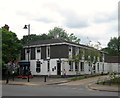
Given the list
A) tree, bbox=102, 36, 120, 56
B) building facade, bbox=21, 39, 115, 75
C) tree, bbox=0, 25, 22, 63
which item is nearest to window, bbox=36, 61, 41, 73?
building facade, bbox=21, 39, 115, 75

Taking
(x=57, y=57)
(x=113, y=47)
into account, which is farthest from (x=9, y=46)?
(x=113, y=47)

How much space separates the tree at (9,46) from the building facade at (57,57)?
2937 mm

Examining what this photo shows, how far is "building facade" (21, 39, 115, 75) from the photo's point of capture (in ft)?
163

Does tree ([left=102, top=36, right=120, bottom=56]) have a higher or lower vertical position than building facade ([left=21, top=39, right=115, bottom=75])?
higher

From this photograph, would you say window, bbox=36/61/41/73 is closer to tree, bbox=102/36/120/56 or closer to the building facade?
the building facade

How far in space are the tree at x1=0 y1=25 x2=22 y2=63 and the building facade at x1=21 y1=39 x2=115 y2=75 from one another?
9.64ft

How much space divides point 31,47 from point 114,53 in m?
62.2

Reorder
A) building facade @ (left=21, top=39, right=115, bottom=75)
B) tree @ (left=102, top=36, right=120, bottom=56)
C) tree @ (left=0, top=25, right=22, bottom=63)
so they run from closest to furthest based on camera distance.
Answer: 1. tree @ (left=0, top=25, right=22, bottom=63)
2. building facade @ (left=21, top=39, right=115, bottom=75)
3. tree @ (left=102, top=36, right=120, bottom=56)

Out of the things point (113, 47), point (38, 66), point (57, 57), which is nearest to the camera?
point (57, 57)

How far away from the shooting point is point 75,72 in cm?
5250

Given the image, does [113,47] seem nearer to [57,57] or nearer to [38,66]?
[38,66]

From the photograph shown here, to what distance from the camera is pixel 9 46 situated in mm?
48406

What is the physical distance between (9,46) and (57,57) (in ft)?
26.0

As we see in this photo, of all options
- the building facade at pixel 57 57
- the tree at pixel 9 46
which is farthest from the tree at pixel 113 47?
the tree at pixel 9 46
